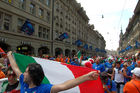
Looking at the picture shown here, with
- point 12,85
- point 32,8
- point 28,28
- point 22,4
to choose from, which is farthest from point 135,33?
point 12,85

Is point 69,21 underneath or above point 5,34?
above

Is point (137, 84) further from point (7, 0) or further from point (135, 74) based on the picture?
point (7, 0)

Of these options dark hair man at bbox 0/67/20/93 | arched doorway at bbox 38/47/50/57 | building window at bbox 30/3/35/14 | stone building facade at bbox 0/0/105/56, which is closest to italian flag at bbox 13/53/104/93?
dark hair man at bbox 0/67/20/93

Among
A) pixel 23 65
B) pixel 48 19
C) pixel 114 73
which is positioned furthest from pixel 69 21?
pixel 23 65

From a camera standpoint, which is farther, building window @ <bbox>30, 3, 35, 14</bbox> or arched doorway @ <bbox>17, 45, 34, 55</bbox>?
building window @ <bbox>30, 3, 35, 14</bbox>

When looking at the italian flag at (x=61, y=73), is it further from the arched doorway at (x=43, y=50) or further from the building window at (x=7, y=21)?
the arched doorway at (x=43, y=50)

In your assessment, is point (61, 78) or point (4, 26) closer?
point (61, 78)

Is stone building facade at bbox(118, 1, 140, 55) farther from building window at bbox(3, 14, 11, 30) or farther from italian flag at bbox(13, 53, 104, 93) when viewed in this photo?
italian flag at bbox(13, 53, 104, 93)

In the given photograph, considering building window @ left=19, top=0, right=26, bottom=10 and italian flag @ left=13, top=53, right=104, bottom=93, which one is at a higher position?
building window @ left=19, top=0, right=26, bottom=10

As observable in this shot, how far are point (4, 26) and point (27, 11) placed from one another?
4.39m

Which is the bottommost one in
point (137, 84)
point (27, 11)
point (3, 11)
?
point (137, 84)

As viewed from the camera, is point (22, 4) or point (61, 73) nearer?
point (61, 73)

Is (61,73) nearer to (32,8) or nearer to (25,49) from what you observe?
(25,49)

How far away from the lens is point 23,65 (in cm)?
281
